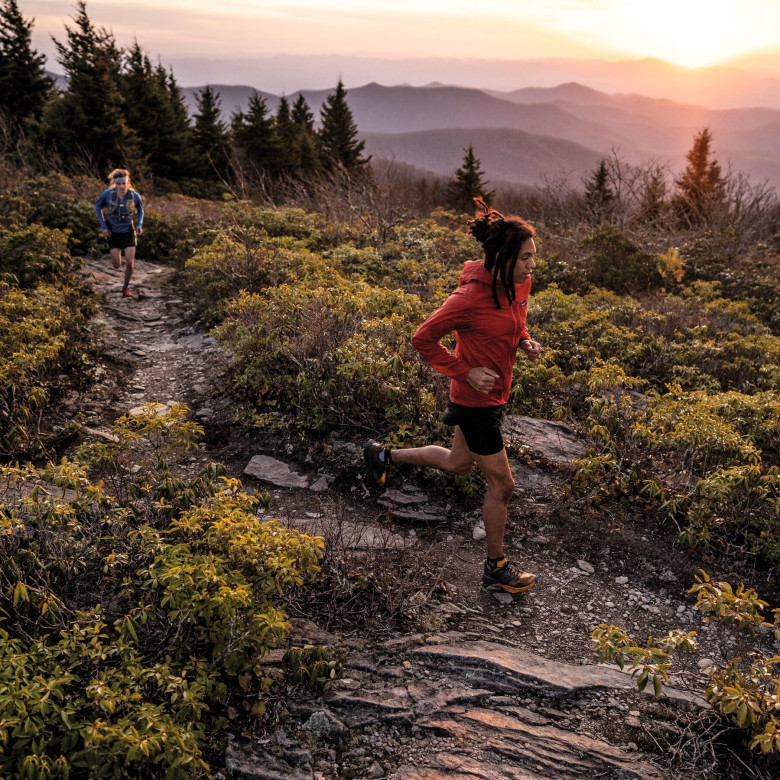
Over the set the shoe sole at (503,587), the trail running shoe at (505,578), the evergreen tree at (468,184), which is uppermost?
the evergreen tree at (468,184)

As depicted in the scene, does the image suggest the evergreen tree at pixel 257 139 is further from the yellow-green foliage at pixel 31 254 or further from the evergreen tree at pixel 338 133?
the yellow-green foliage at pixel 31 254

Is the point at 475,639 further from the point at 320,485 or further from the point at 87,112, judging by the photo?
the point at 87,112

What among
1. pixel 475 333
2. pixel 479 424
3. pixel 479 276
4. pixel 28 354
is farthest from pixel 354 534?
pixel 28 354

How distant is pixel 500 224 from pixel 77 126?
25.8 meters

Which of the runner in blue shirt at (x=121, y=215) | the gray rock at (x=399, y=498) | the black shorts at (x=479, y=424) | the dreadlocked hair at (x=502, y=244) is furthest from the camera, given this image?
the runner in blue shirt at (x=121, y=215)

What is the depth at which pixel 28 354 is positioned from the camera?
5.05 metres

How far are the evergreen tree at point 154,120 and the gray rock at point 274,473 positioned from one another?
28904 millimetres

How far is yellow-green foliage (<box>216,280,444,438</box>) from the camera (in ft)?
16.8

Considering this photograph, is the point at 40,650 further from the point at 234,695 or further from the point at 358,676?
the point at 358,676

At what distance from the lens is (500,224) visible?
3268mm

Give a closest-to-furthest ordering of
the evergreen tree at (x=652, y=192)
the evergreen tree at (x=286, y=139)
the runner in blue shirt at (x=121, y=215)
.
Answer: the runner in blue shirt at (x=121, y=215)
the evergreen tree at (x=652, y=192)
the evergreen tree at (x=286, y=139)

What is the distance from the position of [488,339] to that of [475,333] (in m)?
0.08

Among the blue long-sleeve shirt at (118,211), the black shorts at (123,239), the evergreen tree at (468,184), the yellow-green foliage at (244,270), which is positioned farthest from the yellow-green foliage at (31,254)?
the evergreen tree at (468,184)

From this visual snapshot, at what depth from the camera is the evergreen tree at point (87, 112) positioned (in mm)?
23094
